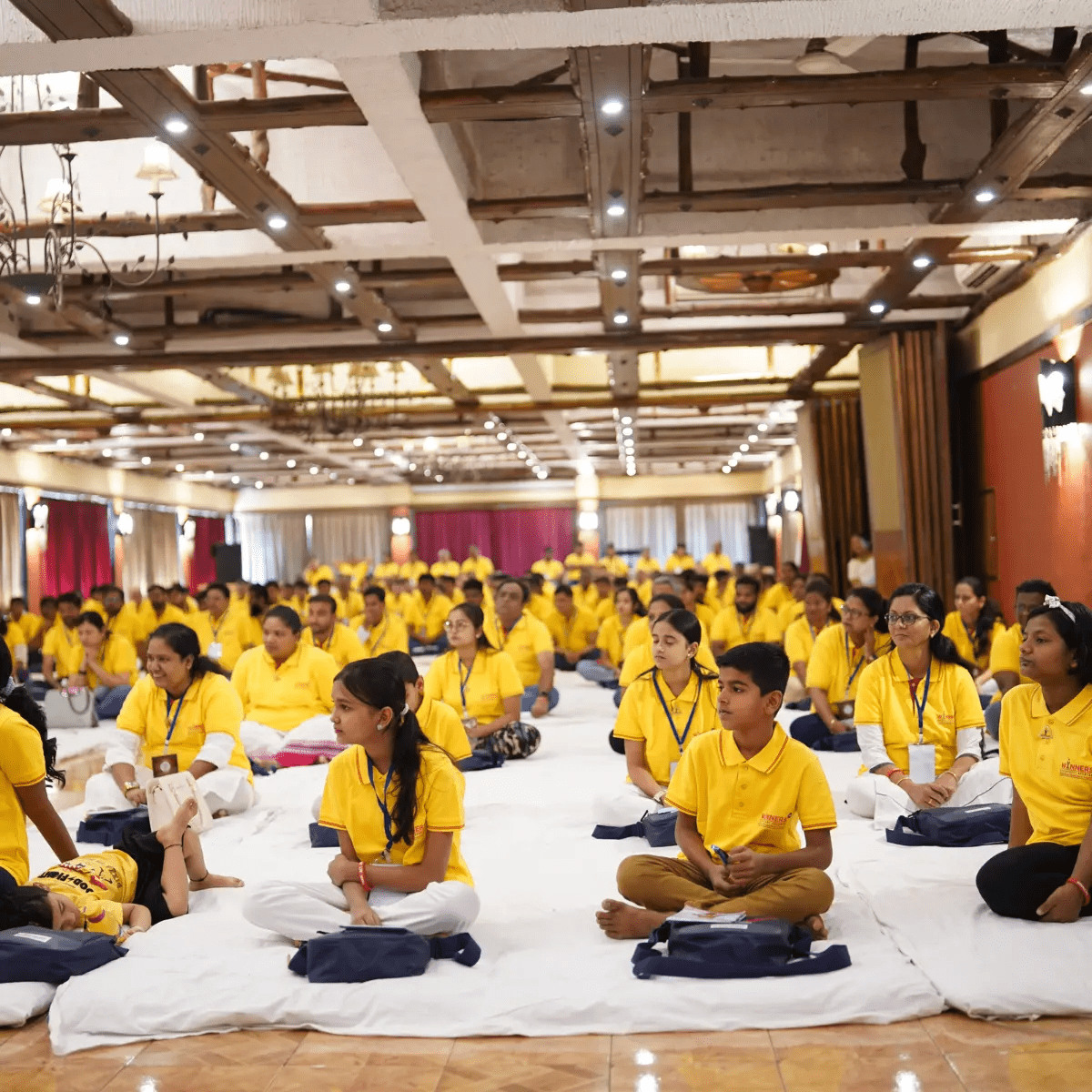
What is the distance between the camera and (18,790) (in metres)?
3.41

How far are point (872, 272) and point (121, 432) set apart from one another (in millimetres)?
10772

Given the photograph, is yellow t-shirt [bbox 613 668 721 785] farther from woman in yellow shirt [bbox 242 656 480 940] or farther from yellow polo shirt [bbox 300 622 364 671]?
yellow polo shirt [bbox 300 622 364 671]

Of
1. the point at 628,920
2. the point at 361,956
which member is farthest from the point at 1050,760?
the point at 361,956

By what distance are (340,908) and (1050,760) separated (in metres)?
1.93

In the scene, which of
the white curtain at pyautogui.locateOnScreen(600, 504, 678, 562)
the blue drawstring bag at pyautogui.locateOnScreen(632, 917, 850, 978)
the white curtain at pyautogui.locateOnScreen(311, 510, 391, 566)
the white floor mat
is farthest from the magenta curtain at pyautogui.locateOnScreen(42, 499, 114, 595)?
the blue drawstring bag at pyautogui.locateOnScreen(632, 917, 850, 978)

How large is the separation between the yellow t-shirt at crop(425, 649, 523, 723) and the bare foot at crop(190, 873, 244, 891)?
8.25 feet

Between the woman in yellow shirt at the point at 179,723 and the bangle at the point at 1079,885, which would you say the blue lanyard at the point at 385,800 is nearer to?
the woman in yellow shirt at the point at 179,723

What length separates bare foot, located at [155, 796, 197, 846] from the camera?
3824mm

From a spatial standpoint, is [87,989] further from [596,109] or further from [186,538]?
[186,538]

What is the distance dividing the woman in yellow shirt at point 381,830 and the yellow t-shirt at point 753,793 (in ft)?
2.12

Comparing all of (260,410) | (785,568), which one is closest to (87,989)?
(785,568)

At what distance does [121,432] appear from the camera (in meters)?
16.9

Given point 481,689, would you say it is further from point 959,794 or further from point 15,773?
point 15,773

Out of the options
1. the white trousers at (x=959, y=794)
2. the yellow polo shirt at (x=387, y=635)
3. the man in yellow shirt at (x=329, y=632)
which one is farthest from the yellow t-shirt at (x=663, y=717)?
the yellow polo shirt at (x=387, y=635)
